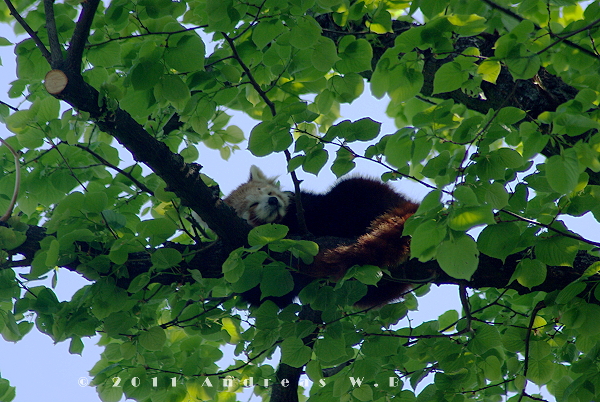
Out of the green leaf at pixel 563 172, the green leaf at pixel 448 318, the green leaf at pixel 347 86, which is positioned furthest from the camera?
the green leaf at pixel 448 318

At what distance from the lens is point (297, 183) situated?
2.57m

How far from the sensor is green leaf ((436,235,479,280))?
1759mm

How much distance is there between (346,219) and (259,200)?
0.99m

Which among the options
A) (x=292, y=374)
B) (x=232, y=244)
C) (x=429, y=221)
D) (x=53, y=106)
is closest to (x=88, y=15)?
(x=53, y=106)

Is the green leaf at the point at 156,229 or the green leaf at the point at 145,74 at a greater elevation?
the green leaf at the point at 145,74

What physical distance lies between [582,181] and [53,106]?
2.31m

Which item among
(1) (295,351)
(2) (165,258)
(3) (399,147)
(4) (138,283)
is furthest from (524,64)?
(4) (138,283)

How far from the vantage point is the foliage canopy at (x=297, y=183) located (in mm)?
1919

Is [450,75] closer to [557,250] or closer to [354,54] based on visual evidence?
[354,54]

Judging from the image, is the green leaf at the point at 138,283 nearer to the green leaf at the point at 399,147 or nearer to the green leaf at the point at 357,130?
the green leaf at the point at 357,130

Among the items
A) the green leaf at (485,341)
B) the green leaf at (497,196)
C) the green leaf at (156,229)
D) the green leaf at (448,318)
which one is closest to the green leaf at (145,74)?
the green leaf at (156,229)

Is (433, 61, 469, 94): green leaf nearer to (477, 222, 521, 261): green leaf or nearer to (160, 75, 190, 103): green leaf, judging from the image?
(477, 222, 521, 261): green leaf

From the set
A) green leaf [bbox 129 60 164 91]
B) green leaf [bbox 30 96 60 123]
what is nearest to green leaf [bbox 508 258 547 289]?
green leaf [bbox 129 60 164 91]

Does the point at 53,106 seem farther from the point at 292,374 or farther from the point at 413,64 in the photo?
the point at 292,374
